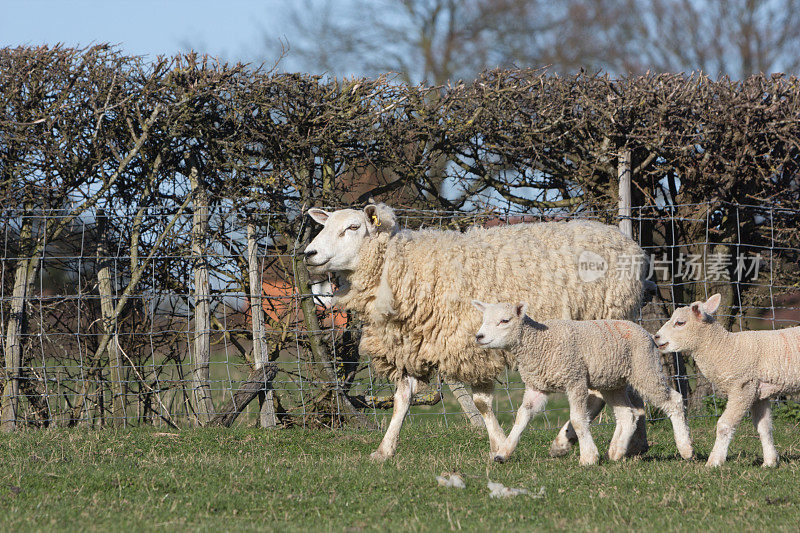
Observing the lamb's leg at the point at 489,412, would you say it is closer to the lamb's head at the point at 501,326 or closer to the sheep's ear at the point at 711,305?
the lamb's head at the point at 501,326

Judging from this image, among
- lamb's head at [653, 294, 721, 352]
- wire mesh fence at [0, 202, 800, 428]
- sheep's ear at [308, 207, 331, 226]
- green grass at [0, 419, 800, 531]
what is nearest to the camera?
green grass at [0, 419, 800, 531]

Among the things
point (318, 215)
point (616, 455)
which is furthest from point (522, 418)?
point (318, 215)

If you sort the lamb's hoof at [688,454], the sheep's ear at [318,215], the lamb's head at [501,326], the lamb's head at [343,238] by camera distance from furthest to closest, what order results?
the sheep's ear at [318,215] < the lamb's head at [343,238] < the lamb's hoof at [688,454] < the lamb's head at [501,326]

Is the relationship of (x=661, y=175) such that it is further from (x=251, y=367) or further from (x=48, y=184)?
(x=48, y=184)

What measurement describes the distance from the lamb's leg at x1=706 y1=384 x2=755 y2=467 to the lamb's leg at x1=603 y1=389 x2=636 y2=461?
560mm

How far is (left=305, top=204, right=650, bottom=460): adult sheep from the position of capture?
6117 millimetres

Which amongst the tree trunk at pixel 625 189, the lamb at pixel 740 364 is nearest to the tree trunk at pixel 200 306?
the tree trunk at pixel 625 189

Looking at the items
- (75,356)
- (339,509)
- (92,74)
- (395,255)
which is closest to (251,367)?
(75,356)

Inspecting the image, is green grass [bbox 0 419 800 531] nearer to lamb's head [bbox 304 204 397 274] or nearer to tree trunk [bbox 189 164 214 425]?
tree trunk [bbox 189 164 214 425]

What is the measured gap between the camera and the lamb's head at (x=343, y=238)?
623 cm

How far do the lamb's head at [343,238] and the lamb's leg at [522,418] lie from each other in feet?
5.41

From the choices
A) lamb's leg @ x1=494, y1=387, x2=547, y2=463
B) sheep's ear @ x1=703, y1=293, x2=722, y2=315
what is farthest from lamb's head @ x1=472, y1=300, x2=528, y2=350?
sheep's ear @ x1=703, y1=293, x2=722, y2=315

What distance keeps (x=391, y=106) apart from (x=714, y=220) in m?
3.56

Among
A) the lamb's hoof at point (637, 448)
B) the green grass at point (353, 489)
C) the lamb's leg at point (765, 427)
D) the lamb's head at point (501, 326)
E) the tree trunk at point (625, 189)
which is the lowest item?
the lamb's hoof at point (637, 448)
